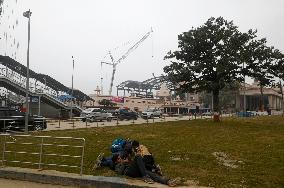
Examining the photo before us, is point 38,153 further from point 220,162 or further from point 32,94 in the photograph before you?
point 32,94

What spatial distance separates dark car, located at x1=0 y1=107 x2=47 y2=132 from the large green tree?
13.0 metres

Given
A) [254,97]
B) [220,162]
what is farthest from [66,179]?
[254,97]

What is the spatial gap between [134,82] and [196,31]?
12101cm

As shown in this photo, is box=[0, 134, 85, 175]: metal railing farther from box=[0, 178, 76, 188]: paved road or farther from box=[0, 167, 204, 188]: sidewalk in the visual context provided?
box=[0, 178, 76, 188]: paved road

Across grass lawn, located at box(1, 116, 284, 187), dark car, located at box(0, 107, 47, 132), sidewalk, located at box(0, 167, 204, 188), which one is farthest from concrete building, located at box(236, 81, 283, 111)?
sidewalk, located at box(0, 167, 204, 188)

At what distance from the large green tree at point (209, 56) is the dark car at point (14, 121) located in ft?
42.7

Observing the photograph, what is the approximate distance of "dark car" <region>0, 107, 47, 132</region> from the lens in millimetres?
27531

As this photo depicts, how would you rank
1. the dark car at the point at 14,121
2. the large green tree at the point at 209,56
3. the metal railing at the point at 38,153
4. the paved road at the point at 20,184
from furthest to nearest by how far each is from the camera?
the large green tree at the point at 209,56
the dark car at the point at 14,121
the metal railing at the point at 38,153
the paved road at the point at 20,184

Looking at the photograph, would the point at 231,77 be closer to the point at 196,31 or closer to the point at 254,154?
the point at 196,31

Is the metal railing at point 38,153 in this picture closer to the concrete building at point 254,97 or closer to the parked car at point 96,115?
the parked car at point 96,115

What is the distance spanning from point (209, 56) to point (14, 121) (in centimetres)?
1737

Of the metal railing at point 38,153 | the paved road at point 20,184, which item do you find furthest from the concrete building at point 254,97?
the paved road at point 20,184

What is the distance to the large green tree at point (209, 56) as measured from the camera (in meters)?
35.4

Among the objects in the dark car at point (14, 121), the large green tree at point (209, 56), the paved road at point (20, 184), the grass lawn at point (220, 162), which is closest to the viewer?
the paved road at point (20, 184)
